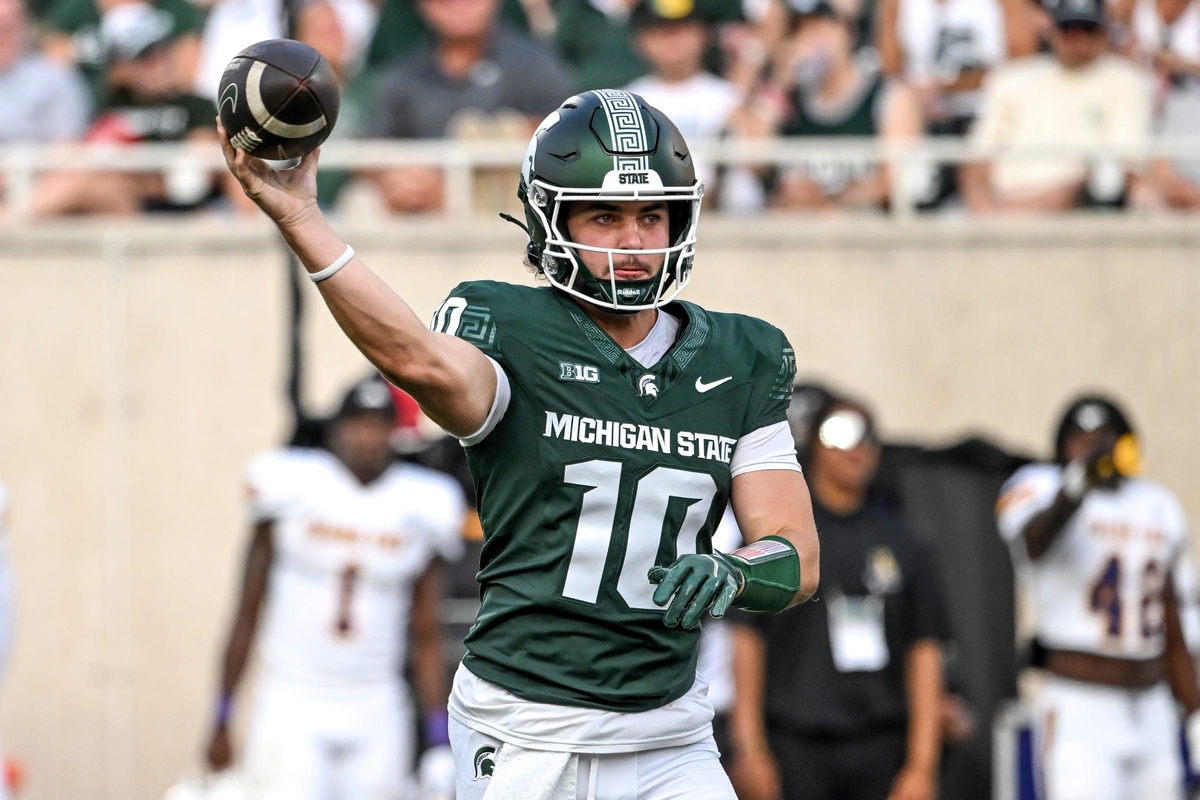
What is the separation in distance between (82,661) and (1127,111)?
5.62m

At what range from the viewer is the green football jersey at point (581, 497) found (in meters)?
3.65

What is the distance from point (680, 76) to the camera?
961cm

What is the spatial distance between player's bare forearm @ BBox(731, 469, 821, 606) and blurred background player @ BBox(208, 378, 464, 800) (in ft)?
12.9

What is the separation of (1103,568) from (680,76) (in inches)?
133

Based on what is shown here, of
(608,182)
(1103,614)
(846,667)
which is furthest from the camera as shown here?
(1103,614)

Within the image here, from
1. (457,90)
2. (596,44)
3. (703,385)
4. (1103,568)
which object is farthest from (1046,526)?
(703,385)

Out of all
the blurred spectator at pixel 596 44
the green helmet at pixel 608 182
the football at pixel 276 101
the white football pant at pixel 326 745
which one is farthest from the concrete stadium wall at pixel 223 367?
the football at pixel 276 101

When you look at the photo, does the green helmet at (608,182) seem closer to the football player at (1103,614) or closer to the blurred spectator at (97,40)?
the football player at (1103,614)

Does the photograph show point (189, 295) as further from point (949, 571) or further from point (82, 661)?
point (949, 571)

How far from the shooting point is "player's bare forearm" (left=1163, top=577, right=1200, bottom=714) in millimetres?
7695

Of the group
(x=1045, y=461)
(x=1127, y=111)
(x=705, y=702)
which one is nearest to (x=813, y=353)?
(x=1045, y=461)

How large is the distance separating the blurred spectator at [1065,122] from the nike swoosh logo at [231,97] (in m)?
6.41

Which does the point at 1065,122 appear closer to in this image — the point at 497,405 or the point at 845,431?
the point at 845,431

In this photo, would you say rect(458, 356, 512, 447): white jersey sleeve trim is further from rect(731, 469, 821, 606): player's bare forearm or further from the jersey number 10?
rect(731, 469, 821, 606): player's bare forearm
